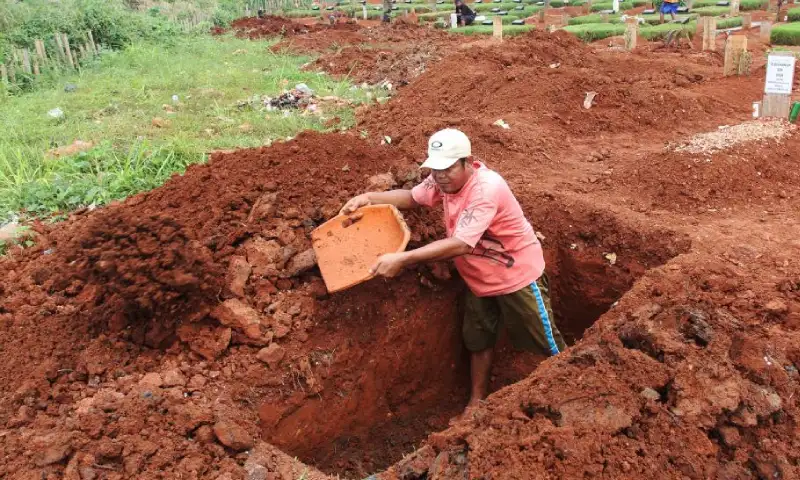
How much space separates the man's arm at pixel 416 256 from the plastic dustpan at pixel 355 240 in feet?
1.68

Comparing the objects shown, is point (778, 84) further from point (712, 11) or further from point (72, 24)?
point (72, 24)

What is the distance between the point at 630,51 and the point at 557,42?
6.09 feet

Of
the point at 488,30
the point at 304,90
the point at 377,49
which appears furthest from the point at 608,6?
the point at 304,90

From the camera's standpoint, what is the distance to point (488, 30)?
17.4 m

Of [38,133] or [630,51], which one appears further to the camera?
[630,51]

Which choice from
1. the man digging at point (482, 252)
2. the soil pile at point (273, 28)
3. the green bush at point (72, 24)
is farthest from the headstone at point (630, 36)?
the green bush at point (72, 24)

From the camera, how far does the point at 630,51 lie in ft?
39.9

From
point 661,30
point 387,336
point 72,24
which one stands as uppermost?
point 72,24

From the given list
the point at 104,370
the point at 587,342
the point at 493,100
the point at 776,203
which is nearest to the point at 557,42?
the point at 493,100

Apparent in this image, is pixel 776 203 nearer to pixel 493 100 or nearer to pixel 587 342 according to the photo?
pixel 587 342

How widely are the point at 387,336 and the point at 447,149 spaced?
1.44m

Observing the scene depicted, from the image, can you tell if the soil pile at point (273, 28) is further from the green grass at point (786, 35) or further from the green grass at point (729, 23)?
the green grass at point (786, 35)

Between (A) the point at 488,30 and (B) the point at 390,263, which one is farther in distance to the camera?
(A) the point at 488,30

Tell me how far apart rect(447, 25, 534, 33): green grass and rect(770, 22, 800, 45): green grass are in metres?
5.54
